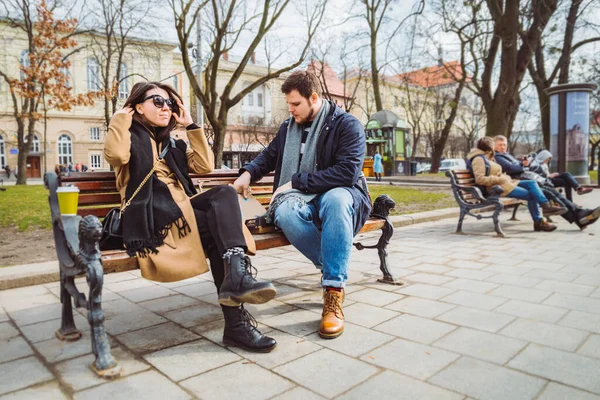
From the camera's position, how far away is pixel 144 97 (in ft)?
9.29

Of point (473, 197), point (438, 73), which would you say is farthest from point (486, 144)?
point (438, 73)

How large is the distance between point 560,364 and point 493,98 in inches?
438

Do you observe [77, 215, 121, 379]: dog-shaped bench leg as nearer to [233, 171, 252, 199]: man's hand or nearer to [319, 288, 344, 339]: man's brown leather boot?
[319, 288, 344, 339]: man's brown leather boot

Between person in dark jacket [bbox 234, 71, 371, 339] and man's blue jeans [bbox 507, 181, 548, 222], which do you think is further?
man's blue jeans [bbox 507, 181, 548, 222]

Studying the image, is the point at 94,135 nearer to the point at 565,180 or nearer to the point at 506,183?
the point at 565,180

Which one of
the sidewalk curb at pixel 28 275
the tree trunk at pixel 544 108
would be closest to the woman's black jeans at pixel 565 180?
the sidewalk curb at pixel 28 275

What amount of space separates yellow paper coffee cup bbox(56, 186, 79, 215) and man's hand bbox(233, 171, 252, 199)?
1231mm

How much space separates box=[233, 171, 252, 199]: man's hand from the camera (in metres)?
3.46

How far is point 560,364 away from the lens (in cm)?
230

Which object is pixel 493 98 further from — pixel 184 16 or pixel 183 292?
pixel 183 292

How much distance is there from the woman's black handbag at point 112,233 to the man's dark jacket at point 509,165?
603 cm

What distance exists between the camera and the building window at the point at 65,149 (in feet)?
132

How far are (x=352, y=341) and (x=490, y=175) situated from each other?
494 cm

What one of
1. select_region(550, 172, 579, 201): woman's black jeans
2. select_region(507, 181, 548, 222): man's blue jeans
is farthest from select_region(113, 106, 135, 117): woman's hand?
select_region(550, 172, 579, 201): woman's black jeans
